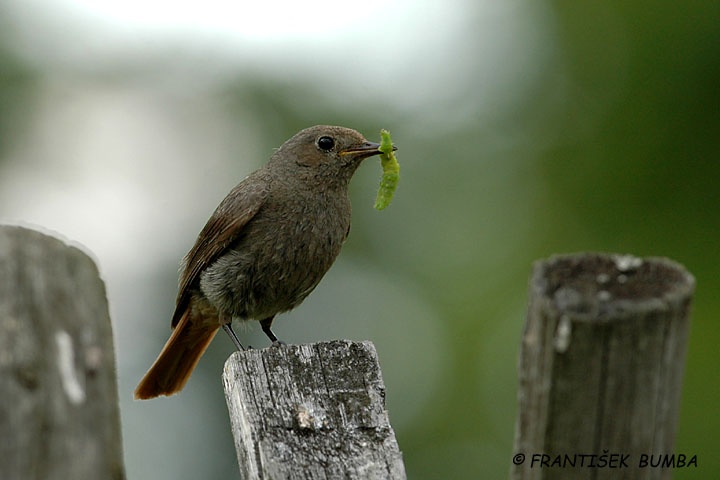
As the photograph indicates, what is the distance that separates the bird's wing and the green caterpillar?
2.34 ft

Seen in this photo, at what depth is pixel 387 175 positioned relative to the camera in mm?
5969

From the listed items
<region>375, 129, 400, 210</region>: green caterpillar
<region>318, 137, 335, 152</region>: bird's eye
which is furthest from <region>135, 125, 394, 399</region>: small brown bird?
<region>375, 129, 400, 210</region>: green caterpillar

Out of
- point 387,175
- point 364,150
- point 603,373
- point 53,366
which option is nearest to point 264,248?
point 387,175

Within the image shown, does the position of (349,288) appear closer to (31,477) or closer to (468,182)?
(468,182)

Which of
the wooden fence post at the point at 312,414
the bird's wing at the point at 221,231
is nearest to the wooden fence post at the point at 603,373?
the wooden fence post at the point at 312,414

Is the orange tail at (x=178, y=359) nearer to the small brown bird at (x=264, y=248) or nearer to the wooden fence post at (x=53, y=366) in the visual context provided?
the small brown bird at (x=264, y=248)

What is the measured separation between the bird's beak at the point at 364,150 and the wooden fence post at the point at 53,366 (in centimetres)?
414

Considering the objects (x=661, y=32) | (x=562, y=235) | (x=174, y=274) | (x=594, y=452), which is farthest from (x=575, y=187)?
(x=594, y=452)

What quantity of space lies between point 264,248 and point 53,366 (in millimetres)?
3764

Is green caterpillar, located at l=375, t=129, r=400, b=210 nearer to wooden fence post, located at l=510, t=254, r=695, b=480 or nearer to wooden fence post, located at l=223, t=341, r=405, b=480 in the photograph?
wooden fence post, located at l=223, t=341, r=405, b=480

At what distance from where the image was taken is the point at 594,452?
82.0 inches

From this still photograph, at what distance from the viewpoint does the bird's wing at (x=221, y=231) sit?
6.08 m

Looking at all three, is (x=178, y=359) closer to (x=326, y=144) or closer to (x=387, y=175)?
(x=326, y=144)

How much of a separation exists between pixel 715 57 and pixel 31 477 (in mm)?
8617
